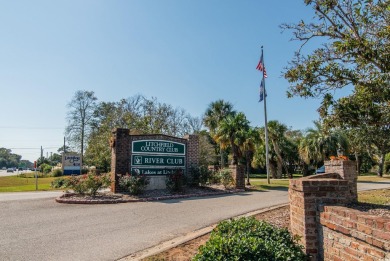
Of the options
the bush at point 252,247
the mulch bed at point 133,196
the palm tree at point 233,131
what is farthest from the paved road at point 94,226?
the palm tree at point 233,131

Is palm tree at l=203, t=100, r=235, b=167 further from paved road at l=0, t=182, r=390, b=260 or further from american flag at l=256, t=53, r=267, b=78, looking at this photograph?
paved road at l=0, t=182, r=390, b=260

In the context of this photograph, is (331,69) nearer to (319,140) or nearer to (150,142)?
(150,142)

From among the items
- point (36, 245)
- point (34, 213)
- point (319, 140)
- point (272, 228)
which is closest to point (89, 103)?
point (319, 140)

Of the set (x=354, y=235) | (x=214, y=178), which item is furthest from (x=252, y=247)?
(x=214, y=178)

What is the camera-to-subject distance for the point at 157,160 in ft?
47.3

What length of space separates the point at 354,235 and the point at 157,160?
465 inches

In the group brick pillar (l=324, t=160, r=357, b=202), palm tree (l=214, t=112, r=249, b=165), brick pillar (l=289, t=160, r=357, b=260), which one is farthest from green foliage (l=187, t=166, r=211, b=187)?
brick pillar (l=289, t=160, r=357, b=260)

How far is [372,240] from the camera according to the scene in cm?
288

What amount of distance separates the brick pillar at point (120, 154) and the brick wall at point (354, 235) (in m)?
10.9

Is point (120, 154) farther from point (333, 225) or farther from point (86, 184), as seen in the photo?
point (333, 225)

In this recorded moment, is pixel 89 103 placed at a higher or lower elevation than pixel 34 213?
higher

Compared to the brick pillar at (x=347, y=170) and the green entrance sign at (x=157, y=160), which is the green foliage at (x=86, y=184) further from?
the brick pillar at (x=347, y=170)

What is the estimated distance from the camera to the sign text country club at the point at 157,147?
46.3 ft

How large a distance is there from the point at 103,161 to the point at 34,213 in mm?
20081
